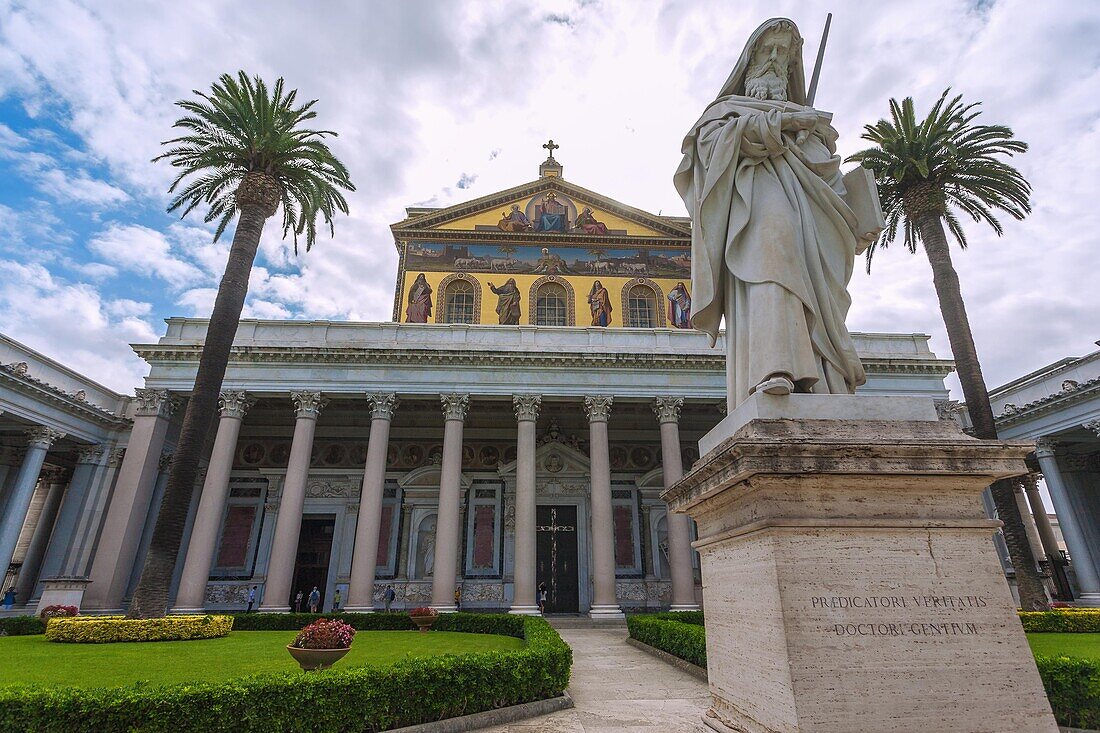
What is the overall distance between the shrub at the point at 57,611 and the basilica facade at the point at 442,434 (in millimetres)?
936

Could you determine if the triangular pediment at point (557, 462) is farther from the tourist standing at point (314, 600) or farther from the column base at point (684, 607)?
the tourist standing at point (314, 600)

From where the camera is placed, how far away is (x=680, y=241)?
2966 cm

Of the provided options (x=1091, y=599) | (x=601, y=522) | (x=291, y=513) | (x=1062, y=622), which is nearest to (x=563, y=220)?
(x=601, y=522)

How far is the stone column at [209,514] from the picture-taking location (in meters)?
18.1

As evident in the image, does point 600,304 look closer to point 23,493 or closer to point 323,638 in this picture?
point 323,638

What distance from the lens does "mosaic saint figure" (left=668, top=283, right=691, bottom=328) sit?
28047mm

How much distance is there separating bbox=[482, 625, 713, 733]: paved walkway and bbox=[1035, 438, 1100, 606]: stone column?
18672mm

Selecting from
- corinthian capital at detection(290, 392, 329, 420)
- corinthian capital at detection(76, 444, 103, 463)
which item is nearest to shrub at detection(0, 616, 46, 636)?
corinthian capital at detection(76, 444, 103, 463)

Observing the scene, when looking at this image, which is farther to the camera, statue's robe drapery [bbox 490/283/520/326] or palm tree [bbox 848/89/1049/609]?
statue's robe drapery [bbox 490/283/520/326]

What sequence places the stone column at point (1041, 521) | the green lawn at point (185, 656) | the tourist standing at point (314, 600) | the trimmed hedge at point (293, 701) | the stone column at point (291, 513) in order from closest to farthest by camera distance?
the trimmed hedge at point (293, 701), the green lawn at point (185, 656), the stone column at point (291, 513), the tourist standing at point (314, 600), the stone column at point (1041, 521)


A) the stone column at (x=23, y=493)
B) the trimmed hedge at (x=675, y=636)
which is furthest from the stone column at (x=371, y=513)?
the stone column at (x=23, y=493)

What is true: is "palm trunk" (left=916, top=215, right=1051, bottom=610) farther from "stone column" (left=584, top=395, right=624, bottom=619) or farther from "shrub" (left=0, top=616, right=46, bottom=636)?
"shrub" (left=0, top=616, right=46, bottom=636)

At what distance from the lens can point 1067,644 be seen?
1112cm

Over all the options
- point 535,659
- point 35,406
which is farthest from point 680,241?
point 35,406
